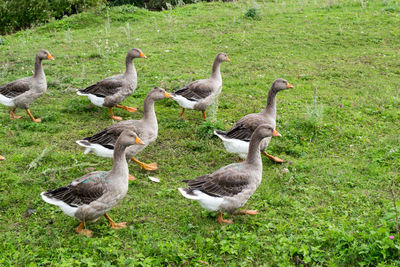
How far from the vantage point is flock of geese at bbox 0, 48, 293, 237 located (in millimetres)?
5516

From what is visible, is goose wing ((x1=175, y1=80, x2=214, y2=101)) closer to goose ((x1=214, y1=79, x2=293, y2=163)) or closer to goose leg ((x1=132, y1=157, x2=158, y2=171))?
goose ((x1=214, y1=79, x2=293, y2=163))

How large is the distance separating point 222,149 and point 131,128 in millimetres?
1963

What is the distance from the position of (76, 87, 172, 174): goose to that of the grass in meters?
0.44

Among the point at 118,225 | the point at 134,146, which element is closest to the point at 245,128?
the point at 134,146

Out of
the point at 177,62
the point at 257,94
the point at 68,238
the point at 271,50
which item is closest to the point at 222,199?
the point at 68,238

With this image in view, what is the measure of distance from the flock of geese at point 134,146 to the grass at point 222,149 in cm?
39

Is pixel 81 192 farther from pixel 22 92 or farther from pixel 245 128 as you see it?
pixel 22 92

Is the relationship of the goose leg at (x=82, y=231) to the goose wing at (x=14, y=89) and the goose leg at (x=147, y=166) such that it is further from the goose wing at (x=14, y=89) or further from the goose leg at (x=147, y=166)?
the goose wing at (x=14, y=89)

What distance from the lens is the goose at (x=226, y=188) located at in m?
5.67

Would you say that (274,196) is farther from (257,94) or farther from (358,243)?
(257,94)

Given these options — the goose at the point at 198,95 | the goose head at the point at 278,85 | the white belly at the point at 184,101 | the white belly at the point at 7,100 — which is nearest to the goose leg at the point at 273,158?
the goose head at the point at 278,85

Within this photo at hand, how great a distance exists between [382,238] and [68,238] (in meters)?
4.15

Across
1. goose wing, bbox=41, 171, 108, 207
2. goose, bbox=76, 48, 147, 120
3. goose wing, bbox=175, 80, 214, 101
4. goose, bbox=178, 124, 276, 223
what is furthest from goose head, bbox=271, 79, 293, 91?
goose wing, bbox=41, 171, 108, 207

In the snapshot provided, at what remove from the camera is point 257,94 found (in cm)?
1048
